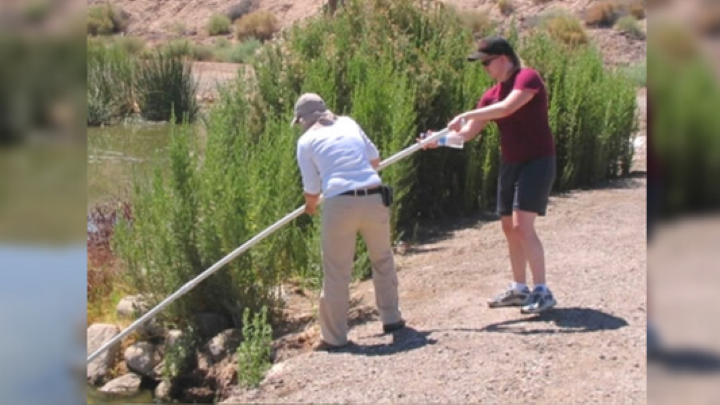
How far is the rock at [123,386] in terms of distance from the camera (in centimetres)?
808

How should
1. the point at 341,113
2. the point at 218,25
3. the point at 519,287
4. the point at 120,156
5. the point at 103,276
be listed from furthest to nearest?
the point at 218,25
the point at 120,156
the point at 341,113
the point at 103,276
the point at 519,287

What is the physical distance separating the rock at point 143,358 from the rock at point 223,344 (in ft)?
1.88

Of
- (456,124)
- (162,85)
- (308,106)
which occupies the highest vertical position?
(162,85)

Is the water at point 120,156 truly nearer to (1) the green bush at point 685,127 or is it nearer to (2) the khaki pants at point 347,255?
(2) the khaki pants at point 347,255

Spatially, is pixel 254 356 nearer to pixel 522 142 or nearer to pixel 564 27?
pixel 522 142

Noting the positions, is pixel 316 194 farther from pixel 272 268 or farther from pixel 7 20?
pixel 7 20

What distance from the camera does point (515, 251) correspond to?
7.20 meters

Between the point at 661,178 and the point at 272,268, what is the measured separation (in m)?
6.24

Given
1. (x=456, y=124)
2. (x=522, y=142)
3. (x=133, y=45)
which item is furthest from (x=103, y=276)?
(x=133, y=45)

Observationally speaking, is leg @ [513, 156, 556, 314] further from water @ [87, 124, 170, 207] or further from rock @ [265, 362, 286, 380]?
water @ [87, 124, 170, 207]

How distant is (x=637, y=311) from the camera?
23.3 feet

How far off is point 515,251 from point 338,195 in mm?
1365

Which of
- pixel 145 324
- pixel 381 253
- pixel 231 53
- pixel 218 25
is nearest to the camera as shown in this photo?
pixel 381 253

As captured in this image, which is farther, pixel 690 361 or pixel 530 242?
pixel 530 242
